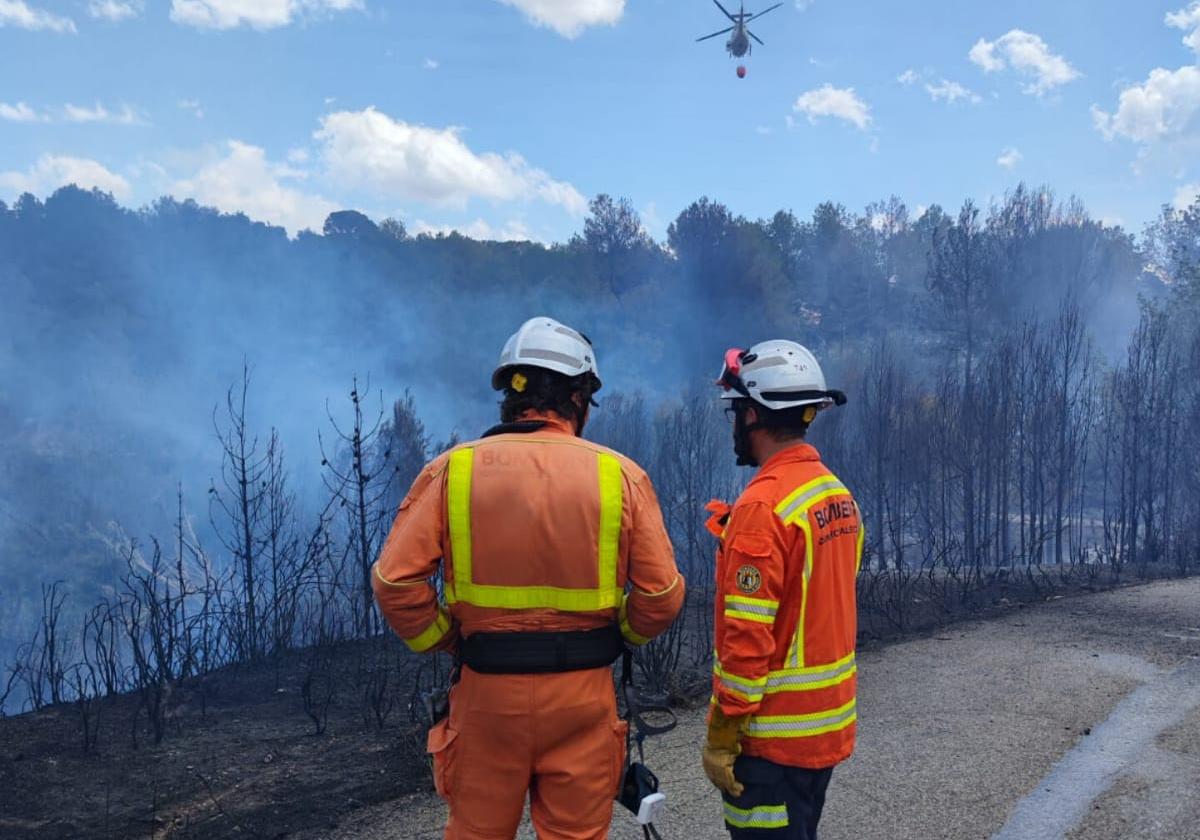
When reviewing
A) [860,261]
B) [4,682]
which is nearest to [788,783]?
→ [4,682]

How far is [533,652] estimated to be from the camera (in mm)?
2367

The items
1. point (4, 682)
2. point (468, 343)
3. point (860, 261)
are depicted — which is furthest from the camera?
point (860, 261)

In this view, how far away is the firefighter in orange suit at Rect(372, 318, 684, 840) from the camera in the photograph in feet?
7.76

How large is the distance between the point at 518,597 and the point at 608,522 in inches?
13.3

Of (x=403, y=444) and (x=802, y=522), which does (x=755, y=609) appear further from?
(x=403, y=444)

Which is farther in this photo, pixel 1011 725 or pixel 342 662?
pixel 342 662

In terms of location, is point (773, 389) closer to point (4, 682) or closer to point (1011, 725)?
point (1011, 725)

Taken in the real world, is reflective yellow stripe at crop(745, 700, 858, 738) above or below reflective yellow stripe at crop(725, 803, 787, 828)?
above

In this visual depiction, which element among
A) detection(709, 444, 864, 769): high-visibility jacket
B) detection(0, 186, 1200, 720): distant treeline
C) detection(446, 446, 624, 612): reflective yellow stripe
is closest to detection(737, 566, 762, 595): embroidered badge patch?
detection(709, 444, 864, 769): high-visibility jacket

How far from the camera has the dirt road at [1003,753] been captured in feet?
14.2

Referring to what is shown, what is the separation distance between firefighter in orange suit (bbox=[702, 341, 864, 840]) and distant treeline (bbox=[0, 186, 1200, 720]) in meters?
16.7

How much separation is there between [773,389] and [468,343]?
39.0m

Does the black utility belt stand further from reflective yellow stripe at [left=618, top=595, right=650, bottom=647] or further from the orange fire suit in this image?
reflective yellow stripe at [left=618, top=595, right=650, bottom=647]

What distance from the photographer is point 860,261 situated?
49938 millimetres
